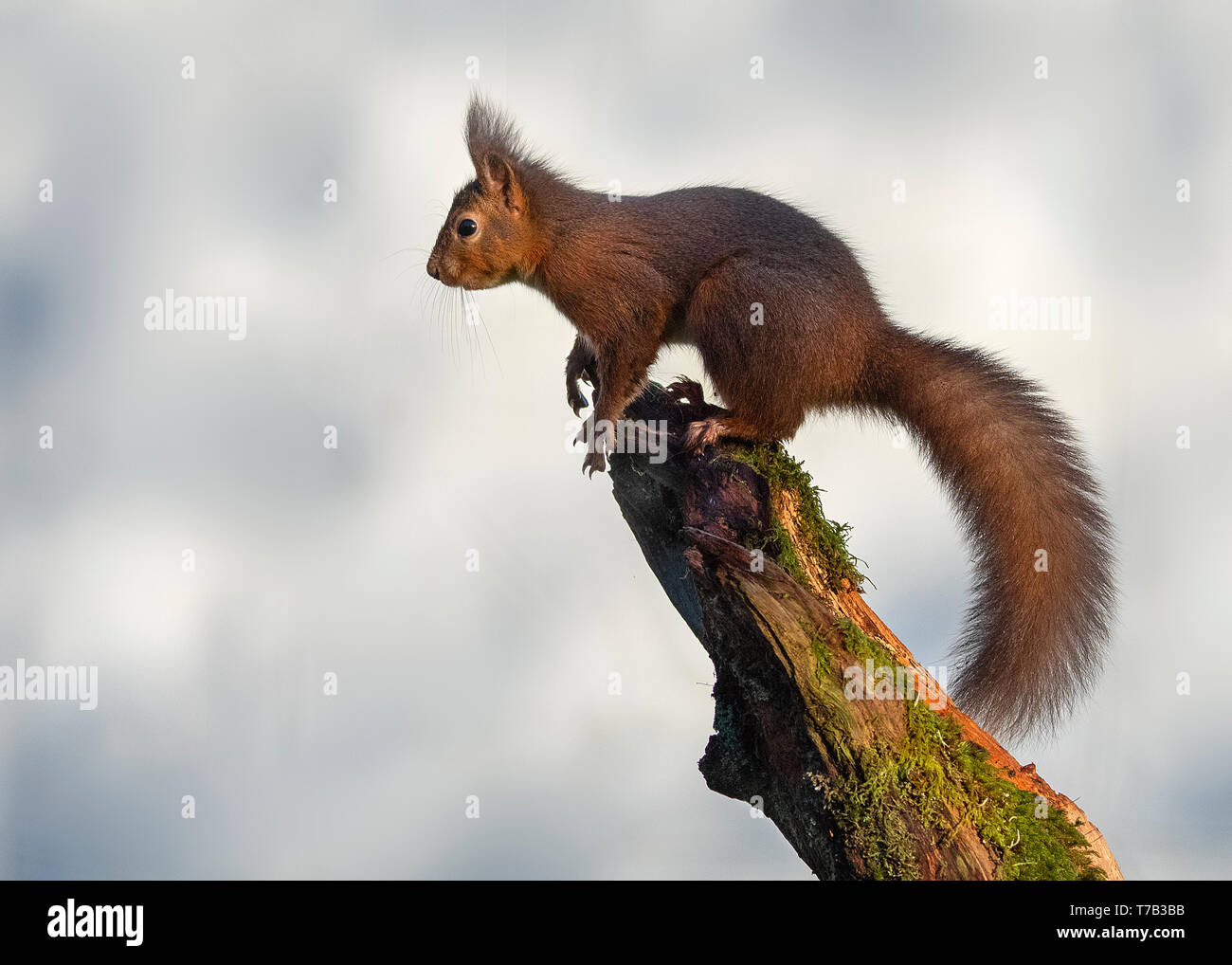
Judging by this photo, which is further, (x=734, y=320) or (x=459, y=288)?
(x=459, y=288)

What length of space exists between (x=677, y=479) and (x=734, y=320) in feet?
2.57

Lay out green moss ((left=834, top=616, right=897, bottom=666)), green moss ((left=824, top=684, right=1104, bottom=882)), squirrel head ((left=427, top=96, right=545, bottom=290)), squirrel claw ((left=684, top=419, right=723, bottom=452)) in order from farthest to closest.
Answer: squirrel head ((left=427, top=96, right=545, bottom=290))
squirrel claw ((left=684, top=419, right=723, bottom=452))
green moss ((left=834, top=616, right=897, bottom=666))
green moss ((left=824, top=684, right=1104, bottom=882))

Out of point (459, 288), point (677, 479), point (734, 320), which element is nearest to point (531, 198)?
point (459, 288)

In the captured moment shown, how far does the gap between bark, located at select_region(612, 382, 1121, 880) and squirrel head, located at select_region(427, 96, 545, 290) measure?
157 centimetres

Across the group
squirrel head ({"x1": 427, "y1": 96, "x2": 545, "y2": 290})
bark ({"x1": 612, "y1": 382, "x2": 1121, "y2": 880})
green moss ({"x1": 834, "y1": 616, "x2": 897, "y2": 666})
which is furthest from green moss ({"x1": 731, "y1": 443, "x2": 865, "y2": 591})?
squirrel head ({"x1": 427, "y1": 96, "x2": 545, "y2": 290})

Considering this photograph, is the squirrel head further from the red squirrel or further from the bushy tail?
the bushy tail

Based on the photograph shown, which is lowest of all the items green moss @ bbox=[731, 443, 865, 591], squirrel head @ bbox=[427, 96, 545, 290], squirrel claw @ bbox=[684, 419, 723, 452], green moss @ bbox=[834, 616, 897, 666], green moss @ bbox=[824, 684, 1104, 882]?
green moss @ bbox=[824, 684, 1104, 882]

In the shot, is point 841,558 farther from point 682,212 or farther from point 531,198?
point 531,198

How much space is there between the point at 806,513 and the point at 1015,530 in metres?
0.91

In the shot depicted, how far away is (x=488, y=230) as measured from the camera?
538cm

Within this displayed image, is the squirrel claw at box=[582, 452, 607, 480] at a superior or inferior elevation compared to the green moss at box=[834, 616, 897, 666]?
superior

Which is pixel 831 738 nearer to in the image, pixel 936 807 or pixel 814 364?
pixel 936 807

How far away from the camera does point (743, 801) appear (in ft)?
15.0

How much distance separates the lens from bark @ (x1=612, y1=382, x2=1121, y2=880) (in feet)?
12.9
